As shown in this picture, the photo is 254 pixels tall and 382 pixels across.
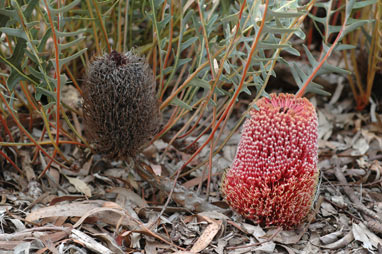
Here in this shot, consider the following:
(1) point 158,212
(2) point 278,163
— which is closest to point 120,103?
(1) point 158,212

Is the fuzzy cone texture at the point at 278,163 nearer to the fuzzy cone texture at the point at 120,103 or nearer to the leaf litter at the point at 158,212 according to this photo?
the leaf litter at the point at 158,212

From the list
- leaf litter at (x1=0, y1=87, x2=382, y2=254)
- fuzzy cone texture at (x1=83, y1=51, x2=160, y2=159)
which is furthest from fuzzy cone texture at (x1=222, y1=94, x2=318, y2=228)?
fuzzy cone texture at (x1=83, y1=51, x2=160, y2=159)

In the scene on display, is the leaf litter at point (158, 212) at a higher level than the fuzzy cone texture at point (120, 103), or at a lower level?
lower

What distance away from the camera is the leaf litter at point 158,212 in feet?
3.98

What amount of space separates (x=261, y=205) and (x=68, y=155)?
0.81m

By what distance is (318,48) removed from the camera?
87.9 inches

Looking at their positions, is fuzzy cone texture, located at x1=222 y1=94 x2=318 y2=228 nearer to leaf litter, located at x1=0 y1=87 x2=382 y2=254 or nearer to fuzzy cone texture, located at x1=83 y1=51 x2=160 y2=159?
leaf litter, located at x1=0 y1=87 x2=382 y2=254

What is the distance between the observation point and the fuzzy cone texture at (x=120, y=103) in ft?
4.23

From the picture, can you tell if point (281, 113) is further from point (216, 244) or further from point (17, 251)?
A: point (17, 251)

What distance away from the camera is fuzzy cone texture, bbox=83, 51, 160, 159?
1288 millimetres

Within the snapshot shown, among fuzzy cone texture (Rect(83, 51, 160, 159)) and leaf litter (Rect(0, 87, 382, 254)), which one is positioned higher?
fuzzy cone texture (Rect(83, 51, 160, 159))

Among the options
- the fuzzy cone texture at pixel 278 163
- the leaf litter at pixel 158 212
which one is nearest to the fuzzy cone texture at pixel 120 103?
the leaf litter at pixel 158 212

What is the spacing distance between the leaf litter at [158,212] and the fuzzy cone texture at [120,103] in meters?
0.13

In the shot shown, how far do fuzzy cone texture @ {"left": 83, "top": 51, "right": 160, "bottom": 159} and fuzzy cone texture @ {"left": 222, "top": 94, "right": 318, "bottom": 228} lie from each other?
1.00ft
